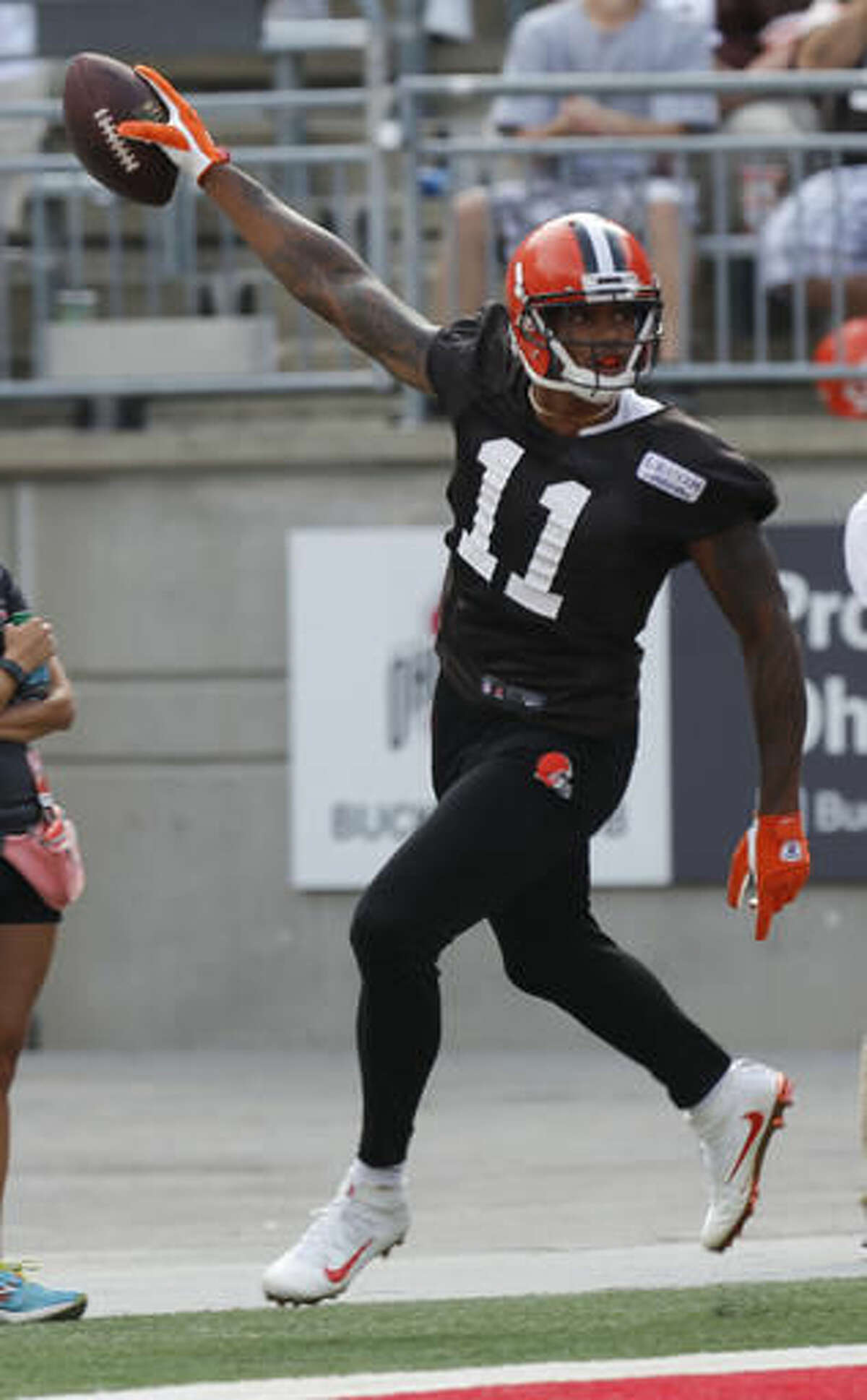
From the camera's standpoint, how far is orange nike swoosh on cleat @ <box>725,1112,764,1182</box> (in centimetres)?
663

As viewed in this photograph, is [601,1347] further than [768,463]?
No

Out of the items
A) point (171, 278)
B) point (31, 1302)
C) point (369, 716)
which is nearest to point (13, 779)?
point (31, 1302)

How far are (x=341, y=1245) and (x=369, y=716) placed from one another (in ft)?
19.2

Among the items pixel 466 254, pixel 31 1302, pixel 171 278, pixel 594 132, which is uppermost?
pixel 594 132

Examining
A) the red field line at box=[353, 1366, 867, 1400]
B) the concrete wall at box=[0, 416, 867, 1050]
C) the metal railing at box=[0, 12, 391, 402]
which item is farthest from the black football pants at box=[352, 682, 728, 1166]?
the metal railing at box=[0, 12, 391, 402]

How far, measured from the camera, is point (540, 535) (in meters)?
6.36

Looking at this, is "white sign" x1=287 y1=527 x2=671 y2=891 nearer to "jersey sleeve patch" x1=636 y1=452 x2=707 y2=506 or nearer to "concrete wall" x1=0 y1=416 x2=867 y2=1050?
"concrete wall" x1=0 y1=416 x2=867 y2=1050

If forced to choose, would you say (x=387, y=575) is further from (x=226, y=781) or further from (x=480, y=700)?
(x=480, y=700)

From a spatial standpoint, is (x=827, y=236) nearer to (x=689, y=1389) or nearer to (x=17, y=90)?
(x=17, y=90)

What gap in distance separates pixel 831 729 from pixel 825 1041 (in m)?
1.12

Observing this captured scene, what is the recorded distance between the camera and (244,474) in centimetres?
1237

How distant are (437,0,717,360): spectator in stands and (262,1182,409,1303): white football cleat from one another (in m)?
6.02

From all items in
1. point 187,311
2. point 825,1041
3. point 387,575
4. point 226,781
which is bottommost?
point 825,1041

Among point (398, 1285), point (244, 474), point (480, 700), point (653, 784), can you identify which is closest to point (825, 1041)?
point (653, 784)
